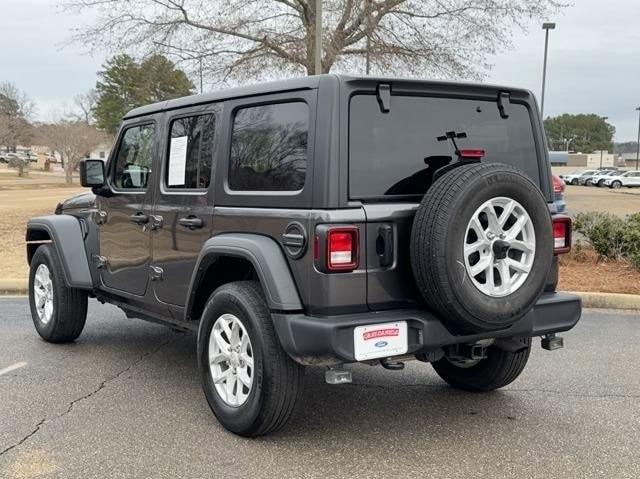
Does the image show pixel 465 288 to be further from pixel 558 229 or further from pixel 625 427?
pixel 625 427

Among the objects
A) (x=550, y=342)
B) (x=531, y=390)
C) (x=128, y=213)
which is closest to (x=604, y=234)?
(x=531, y=390)

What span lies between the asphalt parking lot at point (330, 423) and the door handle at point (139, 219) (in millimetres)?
1115

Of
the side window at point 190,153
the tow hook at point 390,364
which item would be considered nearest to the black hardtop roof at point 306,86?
the side window at point 190,153

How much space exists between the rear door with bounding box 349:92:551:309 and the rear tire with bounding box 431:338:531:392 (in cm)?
121

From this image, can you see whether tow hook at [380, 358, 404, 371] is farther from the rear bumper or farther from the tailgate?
the tailgate

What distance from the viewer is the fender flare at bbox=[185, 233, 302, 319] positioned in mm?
3393

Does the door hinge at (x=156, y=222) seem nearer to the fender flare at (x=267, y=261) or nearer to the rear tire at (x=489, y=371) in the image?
the fender flare at (x=267, y=261)

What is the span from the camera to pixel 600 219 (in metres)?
9.14

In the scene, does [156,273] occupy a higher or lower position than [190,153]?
lower

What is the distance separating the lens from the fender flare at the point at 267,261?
3393 millimetres

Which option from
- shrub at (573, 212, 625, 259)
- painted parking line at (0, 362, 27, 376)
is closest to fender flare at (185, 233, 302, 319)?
painted parking line at (0, 362, 27, 376)

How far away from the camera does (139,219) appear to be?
4746mm

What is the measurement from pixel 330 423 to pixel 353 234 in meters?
1.29

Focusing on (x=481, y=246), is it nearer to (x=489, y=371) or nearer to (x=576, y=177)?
(x=489, y=371)
